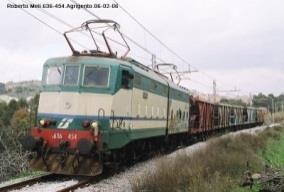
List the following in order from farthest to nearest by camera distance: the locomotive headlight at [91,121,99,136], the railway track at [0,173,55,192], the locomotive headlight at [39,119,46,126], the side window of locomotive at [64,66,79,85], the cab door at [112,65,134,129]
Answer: the side window of locomotive at [64,66,79,85], the cab door at [112,65,134,129], the locomotive headlight at [39,119,46,126], the locomotive headlight at [91,121,99,136], the railway track at [0,173,55,192]

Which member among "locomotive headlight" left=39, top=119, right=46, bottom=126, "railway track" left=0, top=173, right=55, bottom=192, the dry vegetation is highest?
"locomotive headlight" left=39, top=119, right=46, bottom=126

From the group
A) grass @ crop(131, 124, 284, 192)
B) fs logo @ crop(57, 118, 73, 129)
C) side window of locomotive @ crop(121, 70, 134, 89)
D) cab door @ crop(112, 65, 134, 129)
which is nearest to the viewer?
grass @ crop(131, 124, 284, 192)

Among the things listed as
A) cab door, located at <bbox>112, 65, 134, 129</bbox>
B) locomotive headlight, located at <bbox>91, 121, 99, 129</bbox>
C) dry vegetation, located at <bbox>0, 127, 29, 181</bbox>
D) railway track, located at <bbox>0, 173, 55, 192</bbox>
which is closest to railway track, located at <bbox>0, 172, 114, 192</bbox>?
railway track, located at <bbox>0, 173, 55, 192</bbox>

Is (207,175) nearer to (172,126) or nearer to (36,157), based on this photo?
(36,157)

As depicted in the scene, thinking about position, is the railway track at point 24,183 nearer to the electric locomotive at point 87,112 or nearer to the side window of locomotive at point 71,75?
the electric locomotive at point 87,112

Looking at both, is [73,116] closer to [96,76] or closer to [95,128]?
[95,128]

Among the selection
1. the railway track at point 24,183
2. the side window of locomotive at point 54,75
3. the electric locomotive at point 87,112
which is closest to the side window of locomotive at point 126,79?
the electric locomotive at point 87,112

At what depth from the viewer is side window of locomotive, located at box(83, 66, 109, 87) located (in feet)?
44.9

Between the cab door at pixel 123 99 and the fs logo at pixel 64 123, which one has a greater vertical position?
the cab door at pixel 123 99

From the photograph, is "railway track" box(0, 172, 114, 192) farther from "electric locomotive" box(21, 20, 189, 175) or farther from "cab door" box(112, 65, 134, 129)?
"cab door" box(112, 65, 134, 129)

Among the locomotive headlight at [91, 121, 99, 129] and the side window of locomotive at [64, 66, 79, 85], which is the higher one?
the side window of locomotive at [64, 66, 79, 85]

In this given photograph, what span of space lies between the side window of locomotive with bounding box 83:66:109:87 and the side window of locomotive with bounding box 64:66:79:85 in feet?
0.81

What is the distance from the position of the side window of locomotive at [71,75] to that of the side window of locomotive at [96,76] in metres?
0.25

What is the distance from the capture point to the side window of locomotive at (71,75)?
45.3 feet
